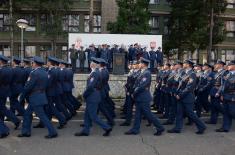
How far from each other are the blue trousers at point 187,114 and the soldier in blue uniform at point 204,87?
98.3 inches

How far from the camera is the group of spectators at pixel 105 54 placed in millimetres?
22922

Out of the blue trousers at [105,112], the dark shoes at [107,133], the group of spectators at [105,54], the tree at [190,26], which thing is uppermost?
the tree at [190,26]

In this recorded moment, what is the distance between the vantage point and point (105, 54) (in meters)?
22.8

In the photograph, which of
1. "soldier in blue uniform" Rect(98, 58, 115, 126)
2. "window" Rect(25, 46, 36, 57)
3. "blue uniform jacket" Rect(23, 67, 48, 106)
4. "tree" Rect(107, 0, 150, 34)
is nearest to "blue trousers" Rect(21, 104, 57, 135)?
"blue uniform jacket" Rect(23, 67, 48, 106)

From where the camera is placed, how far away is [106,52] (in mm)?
22891

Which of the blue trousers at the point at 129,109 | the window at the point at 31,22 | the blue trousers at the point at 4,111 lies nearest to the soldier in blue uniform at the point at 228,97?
the blue trousers at the point at 129,109

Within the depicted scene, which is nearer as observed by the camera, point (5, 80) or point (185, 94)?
point (5, 80)

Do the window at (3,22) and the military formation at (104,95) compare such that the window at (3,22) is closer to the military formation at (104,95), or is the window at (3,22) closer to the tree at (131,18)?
the tree at (131,18)

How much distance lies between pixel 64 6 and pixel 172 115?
2154 cm

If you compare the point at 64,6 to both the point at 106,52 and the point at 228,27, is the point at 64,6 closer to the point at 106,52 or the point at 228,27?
the point at 106,52

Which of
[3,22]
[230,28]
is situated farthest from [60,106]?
[230,28]

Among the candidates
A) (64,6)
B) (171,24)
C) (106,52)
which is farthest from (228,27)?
(106,52)

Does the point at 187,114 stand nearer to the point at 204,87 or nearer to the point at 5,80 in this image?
the point at 204,87

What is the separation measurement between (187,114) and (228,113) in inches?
47.0
